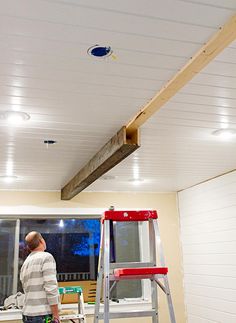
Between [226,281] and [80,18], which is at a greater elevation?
[80,18]

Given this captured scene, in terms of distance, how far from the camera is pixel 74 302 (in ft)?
15.5

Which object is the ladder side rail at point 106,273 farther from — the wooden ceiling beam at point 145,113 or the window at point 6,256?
the window at point 6,256

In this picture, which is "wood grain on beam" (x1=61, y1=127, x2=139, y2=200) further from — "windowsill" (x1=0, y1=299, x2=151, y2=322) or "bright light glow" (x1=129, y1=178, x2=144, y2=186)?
"windowsill" (x1=0, y1=299, x2=151, y2=322)

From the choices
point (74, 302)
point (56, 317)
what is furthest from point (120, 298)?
point (56, 317)

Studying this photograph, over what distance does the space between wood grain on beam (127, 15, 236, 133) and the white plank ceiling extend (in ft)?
0.10

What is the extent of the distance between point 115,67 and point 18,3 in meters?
0.61

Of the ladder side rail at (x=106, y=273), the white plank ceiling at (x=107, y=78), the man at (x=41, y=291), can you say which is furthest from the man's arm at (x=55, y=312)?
the white plank ceiling at (x=107, y=78)

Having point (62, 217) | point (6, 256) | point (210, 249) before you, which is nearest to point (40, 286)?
point (6, 256)

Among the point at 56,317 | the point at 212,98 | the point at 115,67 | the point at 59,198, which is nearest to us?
the point at 115,67

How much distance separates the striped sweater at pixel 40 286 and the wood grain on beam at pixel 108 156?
86cm

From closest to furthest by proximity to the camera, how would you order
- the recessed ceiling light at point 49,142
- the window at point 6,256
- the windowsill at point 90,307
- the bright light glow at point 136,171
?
1. the recessed ceiling light at point 49,142
2. the bright light glow at point 136,171
3. the windowsill at point 90,307
4. the window at point 6,256

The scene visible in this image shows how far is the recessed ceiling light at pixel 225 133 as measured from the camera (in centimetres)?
281

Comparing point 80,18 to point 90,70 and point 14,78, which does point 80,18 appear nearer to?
point 90,70

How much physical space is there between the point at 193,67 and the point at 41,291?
2405 mm
